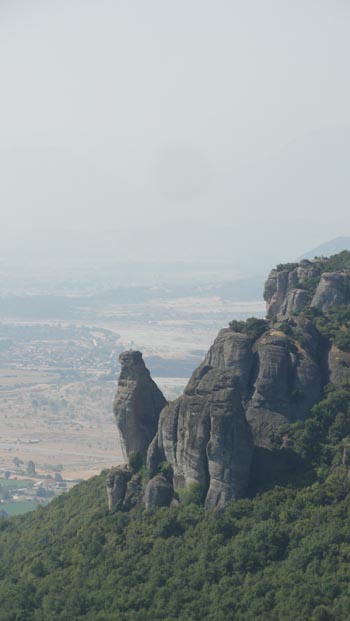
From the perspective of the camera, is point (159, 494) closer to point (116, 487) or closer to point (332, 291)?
point (116, 487)

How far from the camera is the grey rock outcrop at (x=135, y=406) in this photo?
49.2 metres

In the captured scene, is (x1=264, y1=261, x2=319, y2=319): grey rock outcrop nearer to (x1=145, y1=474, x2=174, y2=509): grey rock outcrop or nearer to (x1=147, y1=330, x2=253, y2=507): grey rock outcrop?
(x1=147, y1=330, x2=253, y2=507): grey rock outcrop

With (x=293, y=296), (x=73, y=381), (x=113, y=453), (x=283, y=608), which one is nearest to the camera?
(x=283, y=608)

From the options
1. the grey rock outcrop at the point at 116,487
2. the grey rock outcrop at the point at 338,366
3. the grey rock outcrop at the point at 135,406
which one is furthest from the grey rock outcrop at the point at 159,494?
the grey rock outcrop at the point at 338,366

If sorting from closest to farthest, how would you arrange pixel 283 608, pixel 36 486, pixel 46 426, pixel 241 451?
pixel 283 608
pixel 241 451
pixel 36 486
pixel 46 426

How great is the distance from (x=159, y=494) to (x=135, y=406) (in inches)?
196

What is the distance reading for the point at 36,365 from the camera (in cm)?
16375

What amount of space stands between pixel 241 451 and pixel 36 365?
12253 centimetres

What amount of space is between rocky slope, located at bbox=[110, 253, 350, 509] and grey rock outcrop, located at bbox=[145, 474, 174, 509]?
37 mm

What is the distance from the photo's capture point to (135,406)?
1935 inches

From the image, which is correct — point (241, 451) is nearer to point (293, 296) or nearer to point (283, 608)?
point (283, 608)

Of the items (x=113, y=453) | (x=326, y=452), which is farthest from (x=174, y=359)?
(x=326, y=452)

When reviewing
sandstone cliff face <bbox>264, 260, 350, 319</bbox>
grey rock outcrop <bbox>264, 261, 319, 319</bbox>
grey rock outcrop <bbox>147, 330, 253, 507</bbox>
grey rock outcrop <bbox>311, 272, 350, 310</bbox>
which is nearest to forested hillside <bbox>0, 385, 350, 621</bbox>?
grey rock outcrop <bbox>147, 330, 253, 507</bbox>

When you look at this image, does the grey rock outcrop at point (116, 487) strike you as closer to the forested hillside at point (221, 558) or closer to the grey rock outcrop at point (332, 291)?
the forested hillside at point (221, 558)
